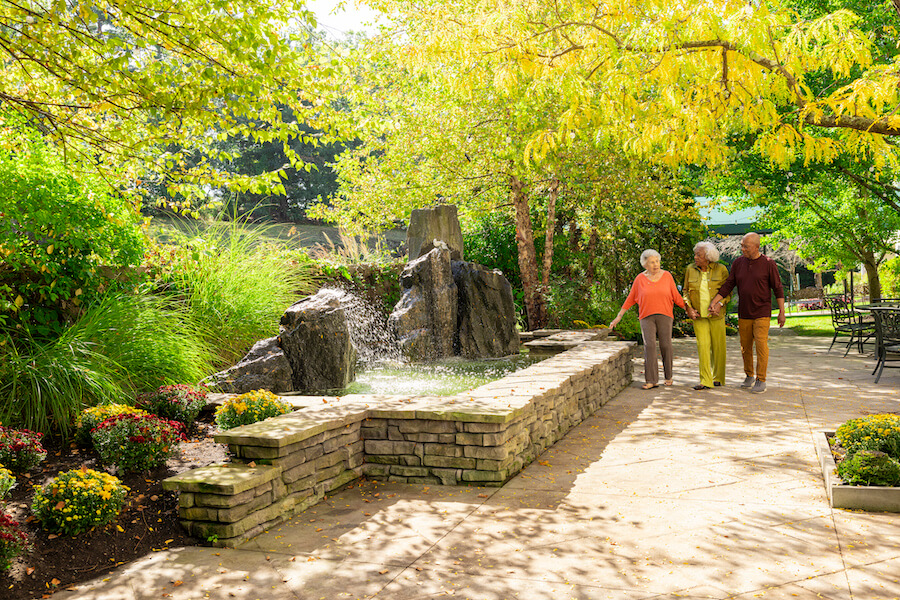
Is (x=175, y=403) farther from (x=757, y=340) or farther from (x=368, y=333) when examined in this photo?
(x=757, y=340)

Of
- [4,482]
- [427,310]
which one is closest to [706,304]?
[427,310]

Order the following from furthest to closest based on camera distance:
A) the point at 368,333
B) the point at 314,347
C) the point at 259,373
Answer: the point at 368,333 → the point at 314,347 → the point at 259,373

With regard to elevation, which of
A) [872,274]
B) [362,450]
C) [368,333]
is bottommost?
[362,450]

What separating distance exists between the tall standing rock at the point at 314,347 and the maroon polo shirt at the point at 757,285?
4519 millimetres

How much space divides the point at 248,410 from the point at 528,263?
876cm

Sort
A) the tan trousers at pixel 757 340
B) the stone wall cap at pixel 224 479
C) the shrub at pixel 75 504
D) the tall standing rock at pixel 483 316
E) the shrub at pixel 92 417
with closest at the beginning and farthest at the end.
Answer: the shrub at pixel 75 504, the stone wall cap at pixel 224 479, the shrub at pixel 92 417, the tan trousers at pixel 757 340, the tall standing rock at pixel 483 316

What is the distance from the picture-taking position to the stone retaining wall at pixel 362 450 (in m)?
3.63

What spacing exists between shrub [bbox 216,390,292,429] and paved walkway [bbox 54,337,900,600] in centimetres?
90

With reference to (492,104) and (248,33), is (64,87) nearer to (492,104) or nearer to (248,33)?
(248,33)

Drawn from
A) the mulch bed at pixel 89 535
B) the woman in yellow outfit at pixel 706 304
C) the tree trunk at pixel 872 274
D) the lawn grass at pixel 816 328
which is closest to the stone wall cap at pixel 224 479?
the mulch bed at pixel 89 535

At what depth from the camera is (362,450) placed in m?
4.80

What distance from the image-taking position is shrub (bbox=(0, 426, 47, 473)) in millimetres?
3973

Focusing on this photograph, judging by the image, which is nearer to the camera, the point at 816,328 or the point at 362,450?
the point at 362,450

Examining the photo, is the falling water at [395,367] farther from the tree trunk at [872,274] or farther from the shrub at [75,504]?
the tree trunk at [872,274]
